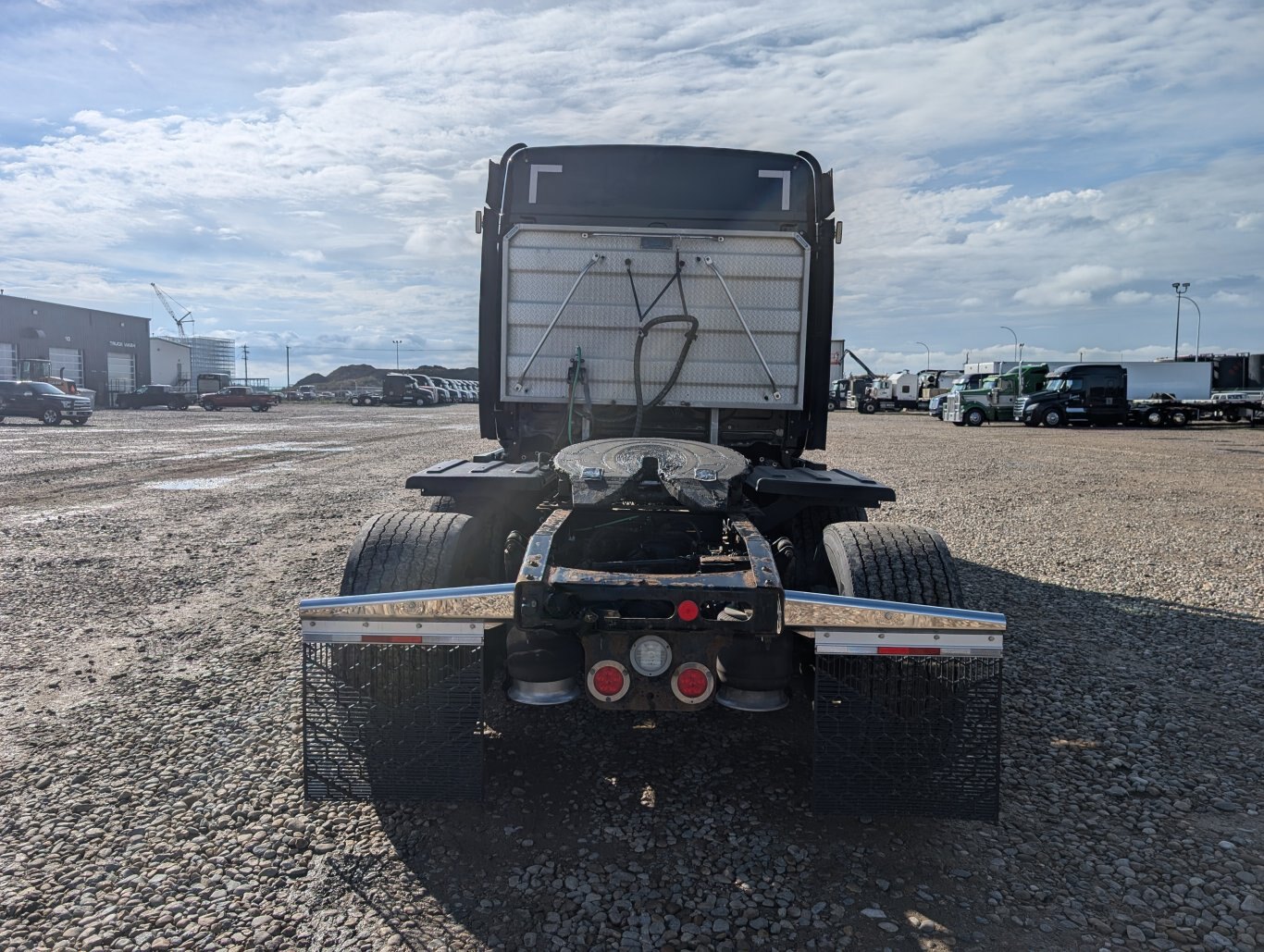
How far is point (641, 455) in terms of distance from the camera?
405 cm

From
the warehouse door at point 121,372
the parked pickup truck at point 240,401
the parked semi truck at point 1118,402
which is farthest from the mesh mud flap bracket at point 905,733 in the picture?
the warehouse door at point 121,372

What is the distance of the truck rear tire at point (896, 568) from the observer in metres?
3.61

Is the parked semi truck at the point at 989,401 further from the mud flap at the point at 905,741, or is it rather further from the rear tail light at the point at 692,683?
the rear tail light at the point at 692,683

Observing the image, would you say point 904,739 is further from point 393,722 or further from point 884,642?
point 393,722

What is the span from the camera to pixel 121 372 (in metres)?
65.9

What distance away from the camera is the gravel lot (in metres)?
2.58

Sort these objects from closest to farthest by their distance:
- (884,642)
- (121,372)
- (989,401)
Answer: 1. (884,642)
2. (989,401)
3. (121,372)

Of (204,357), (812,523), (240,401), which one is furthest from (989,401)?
(204,357)

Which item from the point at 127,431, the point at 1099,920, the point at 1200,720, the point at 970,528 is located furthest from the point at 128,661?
the point at 127,431

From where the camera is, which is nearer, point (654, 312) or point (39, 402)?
point (654, 312)

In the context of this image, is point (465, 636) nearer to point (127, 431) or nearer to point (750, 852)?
point (750, 852)

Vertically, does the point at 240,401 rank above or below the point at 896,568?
above

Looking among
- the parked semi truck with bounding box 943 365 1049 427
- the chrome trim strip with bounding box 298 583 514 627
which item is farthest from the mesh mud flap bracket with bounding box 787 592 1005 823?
the parked semi truck with bounding box 943 365 1049 427

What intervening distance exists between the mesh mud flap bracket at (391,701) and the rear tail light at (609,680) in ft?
1.28
